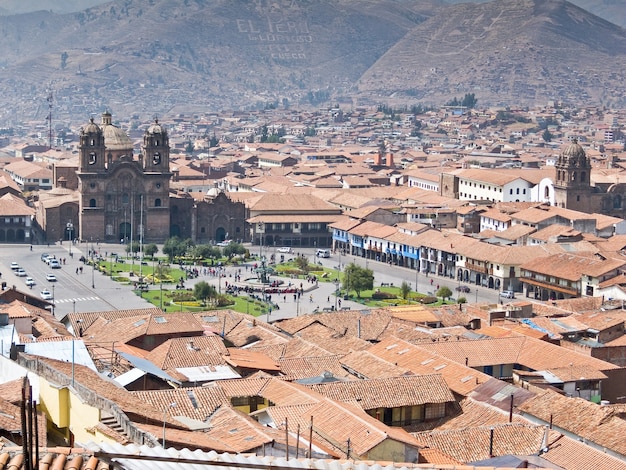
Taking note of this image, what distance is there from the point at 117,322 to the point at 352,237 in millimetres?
30745

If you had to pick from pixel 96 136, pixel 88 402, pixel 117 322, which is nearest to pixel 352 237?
pixel 96 136

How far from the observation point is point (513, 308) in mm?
41000

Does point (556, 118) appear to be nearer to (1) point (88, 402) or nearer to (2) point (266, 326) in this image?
(2) point (266, 326)

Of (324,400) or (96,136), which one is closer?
(324,400)

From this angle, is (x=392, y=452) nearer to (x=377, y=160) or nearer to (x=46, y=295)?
(x=46, y=295)

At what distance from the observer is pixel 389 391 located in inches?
1018

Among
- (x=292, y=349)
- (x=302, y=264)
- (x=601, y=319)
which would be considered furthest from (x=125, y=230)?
(x=292, y=349)

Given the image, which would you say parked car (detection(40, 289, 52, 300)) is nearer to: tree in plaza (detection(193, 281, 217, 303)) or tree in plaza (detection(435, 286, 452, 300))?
tree in plaza (detection(193, 281, 217, 303))

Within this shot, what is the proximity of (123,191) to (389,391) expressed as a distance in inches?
1700

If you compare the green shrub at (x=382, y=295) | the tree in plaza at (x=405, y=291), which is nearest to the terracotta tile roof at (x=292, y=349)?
the tree in plaza at (x=405, y=291)

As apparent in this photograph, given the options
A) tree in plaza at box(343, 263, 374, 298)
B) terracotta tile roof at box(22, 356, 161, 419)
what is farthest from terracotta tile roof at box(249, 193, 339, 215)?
terracotta tile roof at box(22, 356, 161, 419)

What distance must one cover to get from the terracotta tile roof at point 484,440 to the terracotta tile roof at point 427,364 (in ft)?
13.3

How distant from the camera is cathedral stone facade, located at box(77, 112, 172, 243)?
6662cm

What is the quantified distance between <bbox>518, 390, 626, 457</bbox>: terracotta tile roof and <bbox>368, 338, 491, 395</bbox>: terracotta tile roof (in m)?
1.66
